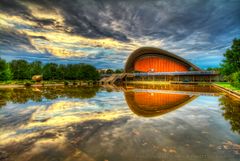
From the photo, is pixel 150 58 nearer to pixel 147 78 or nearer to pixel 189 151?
pixel 147 78

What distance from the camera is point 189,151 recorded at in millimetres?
4281

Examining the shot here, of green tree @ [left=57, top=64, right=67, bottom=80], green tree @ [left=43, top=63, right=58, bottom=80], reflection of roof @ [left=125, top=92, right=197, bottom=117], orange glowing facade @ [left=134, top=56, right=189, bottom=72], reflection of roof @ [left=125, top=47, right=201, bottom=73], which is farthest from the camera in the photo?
orange glowing facade @ [left=134, top=56, right=189, bottom=72]

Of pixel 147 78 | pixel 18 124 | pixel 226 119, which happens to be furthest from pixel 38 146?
pixel 147 78

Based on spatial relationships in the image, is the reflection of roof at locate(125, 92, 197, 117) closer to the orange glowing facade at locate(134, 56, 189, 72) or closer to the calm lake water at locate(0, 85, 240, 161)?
the calm lake water at locate(0, 85, 240, 161)

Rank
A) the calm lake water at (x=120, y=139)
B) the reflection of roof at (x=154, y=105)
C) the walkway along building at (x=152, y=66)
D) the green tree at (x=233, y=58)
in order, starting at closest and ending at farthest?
the calm lake water at (x=120, y=139)
the reflection of roof at (x=154, y=105)
the green tree at (x=233, y=58)
the walkway along building at (x=152, y=66)

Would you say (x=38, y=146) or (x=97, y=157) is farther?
(x=38, y=146)

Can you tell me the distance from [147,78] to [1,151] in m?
Answer: 65.5

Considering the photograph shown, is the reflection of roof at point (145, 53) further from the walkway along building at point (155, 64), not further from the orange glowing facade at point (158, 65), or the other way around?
the orange glowing facade at point (158, 65)

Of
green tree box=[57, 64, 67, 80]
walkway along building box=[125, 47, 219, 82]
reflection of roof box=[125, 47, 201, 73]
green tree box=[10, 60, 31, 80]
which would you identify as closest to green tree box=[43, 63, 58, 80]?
green tree box=[57, 64, 67, 80]

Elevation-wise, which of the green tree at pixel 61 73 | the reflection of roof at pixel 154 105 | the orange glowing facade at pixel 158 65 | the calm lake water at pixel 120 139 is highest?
the orange glowing facade at pixel 158 65

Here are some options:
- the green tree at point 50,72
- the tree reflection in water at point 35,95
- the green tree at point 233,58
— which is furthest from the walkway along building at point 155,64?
the tree reflection in water at point 35,95

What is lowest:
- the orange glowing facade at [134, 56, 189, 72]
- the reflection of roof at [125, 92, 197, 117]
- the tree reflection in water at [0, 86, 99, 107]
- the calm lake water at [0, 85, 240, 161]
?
the calm lake water at [0, 85, 240, 161]

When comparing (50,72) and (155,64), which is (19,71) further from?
(155,64)

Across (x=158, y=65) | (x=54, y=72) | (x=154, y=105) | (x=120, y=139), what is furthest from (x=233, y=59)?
(x=54, y=72)
